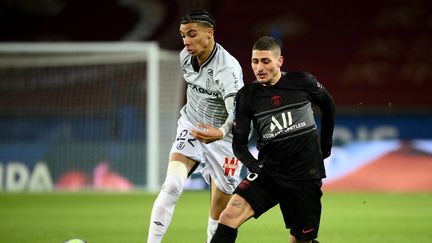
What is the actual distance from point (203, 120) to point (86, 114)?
341 inches

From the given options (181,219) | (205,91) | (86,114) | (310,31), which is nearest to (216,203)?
(205,91)

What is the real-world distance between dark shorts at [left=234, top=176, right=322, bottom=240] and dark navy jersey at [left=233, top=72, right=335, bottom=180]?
7cm

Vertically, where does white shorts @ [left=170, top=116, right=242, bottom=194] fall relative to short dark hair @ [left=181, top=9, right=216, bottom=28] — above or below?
below

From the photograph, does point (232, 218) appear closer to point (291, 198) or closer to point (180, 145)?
point (291, 198)

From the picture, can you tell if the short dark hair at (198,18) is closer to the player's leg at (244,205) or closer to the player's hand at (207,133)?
the player's hand at (207,133)

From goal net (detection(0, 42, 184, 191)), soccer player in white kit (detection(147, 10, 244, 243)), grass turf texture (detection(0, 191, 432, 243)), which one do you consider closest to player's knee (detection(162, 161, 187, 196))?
soccer player in white kit (detection(147, 10, 244, 243))

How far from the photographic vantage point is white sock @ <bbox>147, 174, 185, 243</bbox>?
604cm

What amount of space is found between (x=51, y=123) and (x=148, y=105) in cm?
183

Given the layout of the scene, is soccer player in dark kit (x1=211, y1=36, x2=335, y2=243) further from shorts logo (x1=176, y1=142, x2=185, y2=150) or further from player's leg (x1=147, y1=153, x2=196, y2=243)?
shorts logo (x1=176, y1=142, x2=185, y2=150)

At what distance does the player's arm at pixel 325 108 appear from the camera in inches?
226

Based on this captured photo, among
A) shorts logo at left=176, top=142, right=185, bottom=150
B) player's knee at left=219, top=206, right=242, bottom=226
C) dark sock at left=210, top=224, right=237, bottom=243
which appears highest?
shorts logo at left=176, top=142, right=185, bottom=150

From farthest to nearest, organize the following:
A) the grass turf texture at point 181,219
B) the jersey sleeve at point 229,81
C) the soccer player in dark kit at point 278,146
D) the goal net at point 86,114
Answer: the goal net at point 86,114 < the grass turf texture at point 181,219 < the jersey sleeve at point 229,81 < the soccer player in dark kit at point 278,146

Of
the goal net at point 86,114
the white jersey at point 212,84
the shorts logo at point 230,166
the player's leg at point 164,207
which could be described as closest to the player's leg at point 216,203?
the shorts logo at point 230,166

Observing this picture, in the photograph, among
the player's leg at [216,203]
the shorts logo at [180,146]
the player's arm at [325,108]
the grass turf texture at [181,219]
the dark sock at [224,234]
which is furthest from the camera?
the grass turf texture at [181,219]
